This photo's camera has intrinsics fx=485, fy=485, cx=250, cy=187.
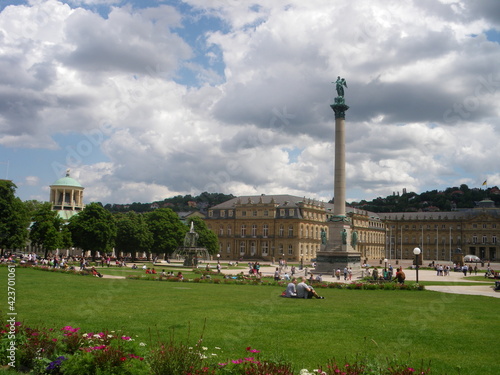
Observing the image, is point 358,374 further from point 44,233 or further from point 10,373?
point 44,233

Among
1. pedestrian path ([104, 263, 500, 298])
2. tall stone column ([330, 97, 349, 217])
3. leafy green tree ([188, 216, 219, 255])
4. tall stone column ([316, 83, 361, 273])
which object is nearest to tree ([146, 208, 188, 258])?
leafy green tree ([188, 216, 219, 255])

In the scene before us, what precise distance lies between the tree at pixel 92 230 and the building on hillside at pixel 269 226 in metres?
56.2

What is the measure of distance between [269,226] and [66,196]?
55.7 meters

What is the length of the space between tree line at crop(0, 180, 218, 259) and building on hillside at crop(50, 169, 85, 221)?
36566 millimetres

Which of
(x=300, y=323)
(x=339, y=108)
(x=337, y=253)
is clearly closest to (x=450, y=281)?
(x=337, y=253)

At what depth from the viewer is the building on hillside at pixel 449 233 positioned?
159 meters

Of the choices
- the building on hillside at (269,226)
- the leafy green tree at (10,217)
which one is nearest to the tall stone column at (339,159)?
the leafy green tree at (10,217)

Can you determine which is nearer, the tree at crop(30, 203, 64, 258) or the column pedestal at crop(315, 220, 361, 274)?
the column pedestal at crop(315, 220, 361, 274)

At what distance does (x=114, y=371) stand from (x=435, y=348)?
8991 mm

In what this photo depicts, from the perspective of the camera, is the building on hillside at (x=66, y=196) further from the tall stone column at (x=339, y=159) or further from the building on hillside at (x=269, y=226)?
the tall stone column at (x=339, y=159)

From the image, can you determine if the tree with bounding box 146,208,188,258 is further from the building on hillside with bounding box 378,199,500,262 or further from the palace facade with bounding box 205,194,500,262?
the building on hillside with bounding box 378,199,500,262

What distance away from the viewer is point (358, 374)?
9.06 m

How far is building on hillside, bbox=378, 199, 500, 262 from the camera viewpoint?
15938cm

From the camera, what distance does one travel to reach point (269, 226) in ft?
433
